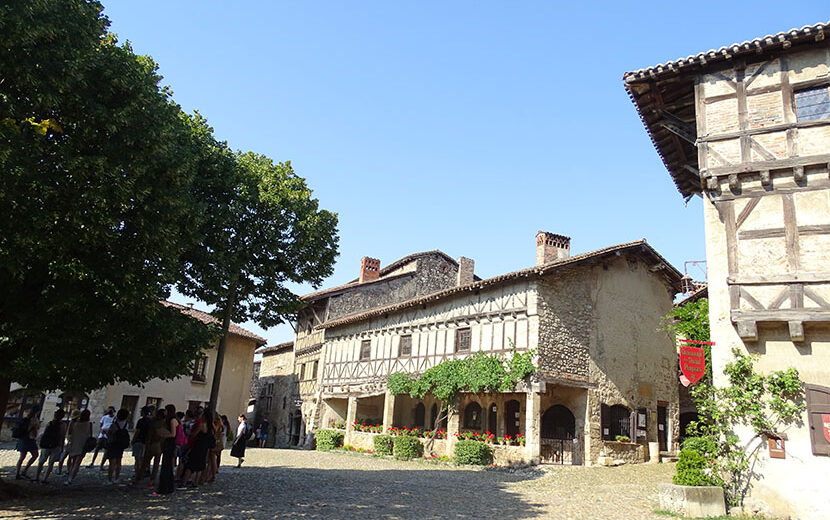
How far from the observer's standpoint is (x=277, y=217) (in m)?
17.5

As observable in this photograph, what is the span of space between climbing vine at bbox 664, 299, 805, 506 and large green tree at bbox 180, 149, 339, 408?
11.8 metres

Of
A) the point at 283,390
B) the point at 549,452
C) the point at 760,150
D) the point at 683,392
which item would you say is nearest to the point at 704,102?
the point at 760,150

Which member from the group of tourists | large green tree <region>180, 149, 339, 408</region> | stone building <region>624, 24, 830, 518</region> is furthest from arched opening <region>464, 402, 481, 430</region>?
stone building <region>624, 24, 830, 518</region>

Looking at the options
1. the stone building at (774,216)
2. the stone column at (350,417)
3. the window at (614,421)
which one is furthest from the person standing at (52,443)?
the window at (614,421)

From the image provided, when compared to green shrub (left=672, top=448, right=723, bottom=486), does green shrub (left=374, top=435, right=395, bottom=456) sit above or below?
below

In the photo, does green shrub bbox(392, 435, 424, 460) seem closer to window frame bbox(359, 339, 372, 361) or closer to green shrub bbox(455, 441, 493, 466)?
green shrub bbox(455, 441, 493, 466)

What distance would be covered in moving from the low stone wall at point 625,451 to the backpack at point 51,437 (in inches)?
674

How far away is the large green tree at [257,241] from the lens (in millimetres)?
15359

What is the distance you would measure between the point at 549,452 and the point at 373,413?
11235 millimetres

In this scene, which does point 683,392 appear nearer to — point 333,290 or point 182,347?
point 333,290

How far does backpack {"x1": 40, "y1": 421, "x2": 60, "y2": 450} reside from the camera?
11578mm

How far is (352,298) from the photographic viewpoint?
109 ft

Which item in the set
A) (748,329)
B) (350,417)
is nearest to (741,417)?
(748,329)

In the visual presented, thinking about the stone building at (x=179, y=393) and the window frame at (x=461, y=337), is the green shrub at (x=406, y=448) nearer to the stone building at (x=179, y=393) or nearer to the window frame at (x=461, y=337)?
the window frame at (x=461, y=337)
